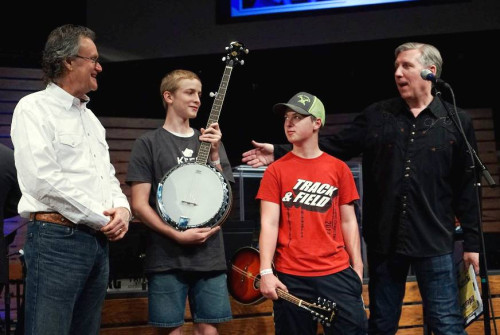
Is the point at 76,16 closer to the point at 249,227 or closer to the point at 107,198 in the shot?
the point at 249,227

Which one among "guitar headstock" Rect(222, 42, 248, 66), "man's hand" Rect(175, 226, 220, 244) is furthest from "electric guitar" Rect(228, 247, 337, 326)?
"guitar headstock" Rect(222, 42, 248, 66)

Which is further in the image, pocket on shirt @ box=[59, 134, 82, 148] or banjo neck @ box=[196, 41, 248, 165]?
banjo neck @ box=[196, 41, 248, 165]

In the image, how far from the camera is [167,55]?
8.83m

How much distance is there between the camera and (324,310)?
318 centimetres

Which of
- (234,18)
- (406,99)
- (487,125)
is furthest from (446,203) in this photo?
(487,125)

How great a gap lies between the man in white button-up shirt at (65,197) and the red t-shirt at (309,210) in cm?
81

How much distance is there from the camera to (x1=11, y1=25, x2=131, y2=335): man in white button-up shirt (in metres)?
2.79

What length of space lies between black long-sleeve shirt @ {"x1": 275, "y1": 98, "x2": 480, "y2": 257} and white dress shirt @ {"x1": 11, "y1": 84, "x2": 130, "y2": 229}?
3.75 ft

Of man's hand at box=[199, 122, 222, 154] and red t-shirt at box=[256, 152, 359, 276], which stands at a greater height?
man's hand at box=[199, 122, 222, 154]

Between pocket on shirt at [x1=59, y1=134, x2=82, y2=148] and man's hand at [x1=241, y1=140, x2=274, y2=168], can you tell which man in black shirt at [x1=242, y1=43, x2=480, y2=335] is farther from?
pocket on shirt at [x1=59, y1=134, x2=82, y2=148]

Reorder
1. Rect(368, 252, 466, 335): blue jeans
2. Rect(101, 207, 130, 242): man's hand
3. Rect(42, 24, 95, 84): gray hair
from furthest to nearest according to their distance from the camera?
Rect(368, 252, 466, 335): blue jeans, Rect(42, 24, 95, 84): gray hair, Rect(101, 207, 130, 242): man's hand

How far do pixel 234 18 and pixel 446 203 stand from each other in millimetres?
5410

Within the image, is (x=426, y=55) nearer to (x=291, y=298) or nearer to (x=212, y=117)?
(x=212, y=117)

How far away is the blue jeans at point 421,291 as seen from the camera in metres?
3.48
